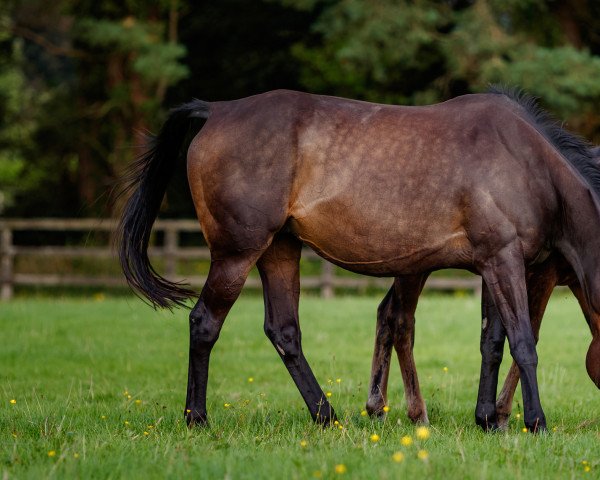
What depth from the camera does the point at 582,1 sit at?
67.4ft

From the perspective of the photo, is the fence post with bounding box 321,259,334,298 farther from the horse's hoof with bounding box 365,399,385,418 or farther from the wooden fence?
the horse's hoof with bounding box 365,399,385,418

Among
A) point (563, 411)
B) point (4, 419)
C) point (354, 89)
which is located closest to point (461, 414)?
point (563, 411)

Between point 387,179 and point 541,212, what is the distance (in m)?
0.97

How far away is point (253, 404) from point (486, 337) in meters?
1.97

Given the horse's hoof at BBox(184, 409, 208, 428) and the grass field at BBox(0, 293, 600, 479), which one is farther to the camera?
the horse's hoof at BBox(184, 409, 208, 428)

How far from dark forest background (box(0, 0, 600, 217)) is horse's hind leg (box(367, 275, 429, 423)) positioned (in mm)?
9230

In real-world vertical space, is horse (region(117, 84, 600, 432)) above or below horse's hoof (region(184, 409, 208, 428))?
above

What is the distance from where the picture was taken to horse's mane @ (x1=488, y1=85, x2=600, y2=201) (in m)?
5.83

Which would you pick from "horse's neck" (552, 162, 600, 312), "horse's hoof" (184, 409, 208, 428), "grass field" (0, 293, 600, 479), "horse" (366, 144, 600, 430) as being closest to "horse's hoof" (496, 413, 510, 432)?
"horse" (366, 144, 600, 430)

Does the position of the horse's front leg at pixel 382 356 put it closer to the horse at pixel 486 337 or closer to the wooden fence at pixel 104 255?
the horse at pixel 486 337

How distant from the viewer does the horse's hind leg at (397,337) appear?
6.47 metres

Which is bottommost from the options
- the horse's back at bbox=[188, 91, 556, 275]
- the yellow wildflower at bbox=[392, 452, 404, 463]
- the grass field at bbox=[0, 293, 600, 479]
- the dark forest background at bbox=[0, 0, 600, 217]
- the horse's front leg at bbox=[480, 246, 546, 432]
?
the grass field at bbox=[0, 293, 600, 479]

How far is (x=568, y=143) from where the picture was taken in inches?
232

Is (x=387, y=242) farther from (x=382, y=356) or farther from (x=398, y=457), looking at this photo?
(x=398, y=457)
